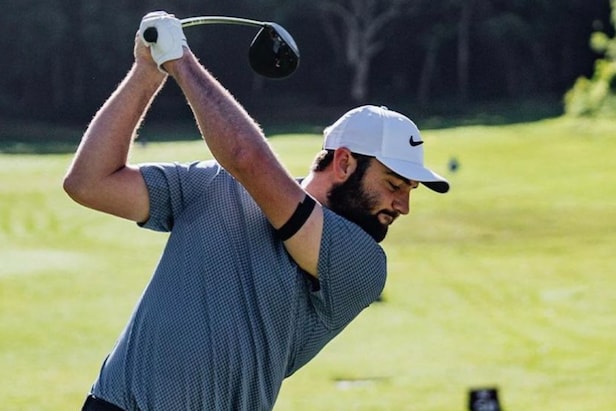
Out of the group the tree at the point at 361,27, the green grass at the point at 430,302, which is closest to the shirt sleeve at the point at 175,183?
the green grass at the point at 430,302

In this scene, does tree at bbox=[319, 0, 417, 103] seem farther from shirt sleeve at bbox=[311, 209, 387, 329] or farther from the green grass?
shirt sleeve at bbox=[311, 209, 387, 329]

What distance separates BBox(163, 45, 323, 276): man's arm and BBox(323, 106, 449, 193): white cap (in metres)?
0.26

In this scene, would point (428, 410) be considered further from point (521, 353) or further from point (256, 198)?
point (256, 198)

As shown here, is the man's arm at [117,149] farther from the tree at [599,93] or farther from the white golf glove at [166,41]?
the tree at [599,93]

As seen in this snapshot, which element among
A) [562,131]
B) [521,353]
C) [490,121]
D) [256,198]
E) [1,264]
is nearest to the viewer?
[256,198]

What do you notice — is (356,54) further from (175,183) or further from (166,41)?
(166,41)

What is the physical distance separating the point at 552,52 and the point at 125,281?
49520 millimetres

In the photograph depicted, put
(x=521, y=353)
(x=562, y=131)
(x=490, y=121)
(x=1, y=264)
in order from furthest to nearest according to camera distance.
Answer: (x=490, y=121) < (x=562, y=131) < (x=1, y=264) < (x=521, y=353)

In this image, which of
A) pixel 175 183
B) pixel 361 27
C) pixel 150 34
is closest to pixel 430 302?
pixel 175 183

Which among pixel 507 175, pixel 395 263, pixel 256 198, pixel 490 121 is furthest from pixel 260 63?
pixel 490 121

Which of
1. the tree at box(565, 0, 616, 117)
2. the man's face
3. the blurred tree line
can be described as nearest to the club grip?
the man's face

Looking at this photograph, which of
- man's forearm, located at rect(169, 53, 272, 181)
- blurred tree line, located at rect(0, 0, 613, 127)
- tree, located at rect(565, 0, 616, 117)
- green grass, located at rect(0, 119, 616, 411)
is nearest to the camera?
man's forearm, located at rect(169, 53, 272, 181)

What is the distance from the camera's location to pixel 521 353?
452 inches

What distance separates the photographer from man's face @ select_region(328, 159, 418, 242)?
3.32 meters
